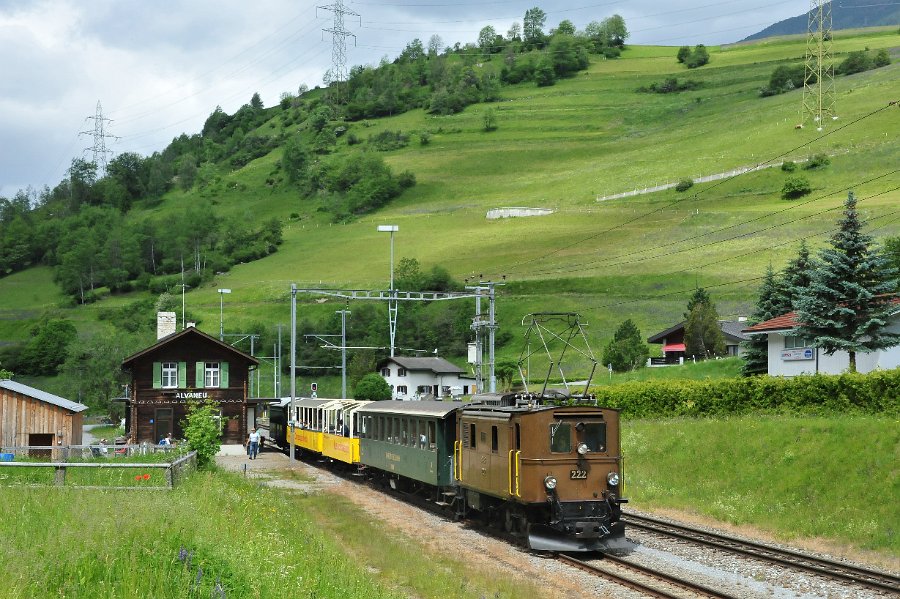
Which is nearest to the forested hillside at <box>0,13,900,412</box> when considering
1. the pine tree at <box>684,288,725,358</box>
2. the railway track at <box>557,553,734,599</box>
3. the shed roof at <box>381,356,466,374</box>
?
the shed roof at <box>381,356,466,374</box>

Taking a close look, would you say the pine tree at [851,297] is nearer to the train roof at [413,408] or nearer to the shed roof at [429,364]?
the train roof at [413,408]

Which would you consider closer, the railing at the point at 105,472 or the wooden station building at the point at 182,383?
the railing at the point at 105,472

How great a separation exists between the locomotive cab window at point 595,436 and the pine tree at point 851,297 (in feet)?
73.5

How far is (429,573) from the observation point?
1642cm

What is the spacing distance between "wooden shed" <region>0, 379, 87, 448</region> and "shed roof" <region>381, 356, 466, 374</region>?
48.8m

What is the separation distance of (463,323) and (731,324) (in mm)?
27101

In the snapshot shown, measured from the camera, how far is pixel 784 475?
25.1m

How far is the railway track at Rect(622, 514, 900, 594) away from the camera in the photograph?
16297 millimetres

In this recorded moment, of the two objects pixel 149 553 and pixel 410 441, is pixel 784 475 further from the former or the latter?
pixel 149 553

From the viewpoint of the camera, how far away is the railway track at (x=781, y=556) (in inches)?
642

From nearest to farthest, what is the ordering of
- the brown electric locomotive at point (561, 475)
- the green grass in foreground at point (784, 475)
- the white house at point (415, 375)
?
the brown electric locomotive at point (561, 475) < the green grass in foreground at point (784, 475) < the white house at point (415, 375)

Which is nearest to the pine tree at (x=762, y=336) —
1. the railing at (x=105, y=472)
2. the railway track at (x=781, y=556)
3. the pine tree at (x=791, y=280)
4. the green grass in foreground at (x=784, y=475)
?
the pine tree at (x=791, y=280)

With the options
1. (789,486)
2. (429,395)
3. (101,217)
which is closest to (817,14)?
(429,395)

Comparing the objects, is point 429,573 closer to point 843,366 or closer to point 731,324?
point 843,366
